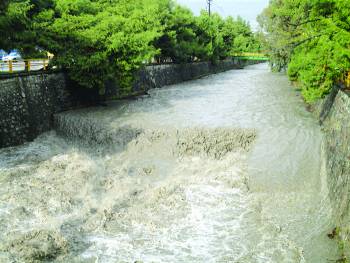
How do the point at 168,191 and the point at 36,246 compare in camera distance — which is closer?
the point at 36,246

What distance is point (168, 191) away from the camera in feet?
36.2

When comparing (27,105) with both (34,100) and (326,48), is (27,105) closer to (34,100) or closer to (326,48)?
(34,100)

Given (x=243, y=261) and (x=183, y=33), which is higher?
(x=183, y=33)

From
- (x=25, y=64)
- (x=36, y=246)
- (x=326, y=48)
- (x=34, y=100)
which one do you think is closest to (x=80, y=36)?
(x=25, y=64)

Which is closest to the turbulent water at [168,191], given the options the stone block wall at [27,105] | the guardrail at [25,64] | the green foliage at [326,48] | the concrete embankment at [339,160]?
the concrete embankment at [339,160]

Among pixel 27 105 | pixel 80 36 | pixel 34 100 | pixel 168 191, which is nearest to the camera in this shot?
pixel 168 191

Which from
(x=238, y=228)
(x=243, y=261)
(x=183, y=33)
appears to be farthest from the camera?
(x=183, y=33)

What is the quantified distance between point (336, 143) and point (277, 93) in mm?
15912

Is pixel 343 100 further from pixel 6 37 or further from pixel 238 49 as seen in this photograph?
pixel 238 49

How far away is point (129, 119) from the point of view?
55.7ft

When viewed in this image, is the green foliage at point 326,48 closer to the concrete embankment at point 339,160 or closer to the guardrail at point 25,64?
the concrete embankment at point 339,160

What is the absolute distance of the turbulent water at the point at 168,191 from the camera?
27.4ft

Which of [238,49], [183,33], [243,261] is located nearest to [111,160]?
[243,261]

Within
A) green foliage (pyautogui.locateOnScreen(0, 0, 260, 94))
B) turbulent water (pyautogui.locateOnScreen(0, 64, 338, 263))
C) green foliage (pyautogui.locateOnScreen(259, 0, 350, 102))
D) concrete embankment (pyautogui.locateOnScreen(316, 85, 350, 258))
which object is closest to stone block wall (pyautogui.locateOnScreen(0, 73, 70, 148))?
turbulent water (pyautogui.locateOnScreen(0, 64, 338, 263))
